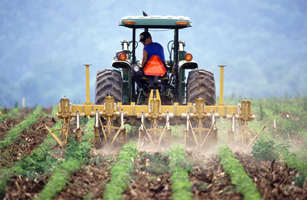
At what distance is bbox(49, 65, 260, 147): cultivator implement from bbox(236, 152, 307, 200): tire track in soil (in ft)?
4.11

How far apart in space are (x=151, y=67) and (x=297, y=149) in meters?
4.03

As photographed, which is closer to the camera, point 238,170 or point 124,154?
point 238,170

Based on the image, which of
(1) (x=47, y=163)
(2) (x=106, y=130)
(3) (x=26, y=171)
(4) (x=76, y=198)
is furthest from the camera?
(2) (x=106, y=130)

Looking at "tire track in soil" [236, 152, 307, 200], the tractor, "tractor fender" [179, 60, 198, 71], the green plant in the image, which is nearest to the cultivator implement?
the tractor

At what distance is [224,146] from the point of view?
9797mm

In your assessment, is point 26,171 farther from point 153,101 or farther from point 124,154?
point 153,101

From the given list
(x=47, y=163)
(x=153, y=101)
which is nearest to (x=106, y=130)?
(x=153, y=101)

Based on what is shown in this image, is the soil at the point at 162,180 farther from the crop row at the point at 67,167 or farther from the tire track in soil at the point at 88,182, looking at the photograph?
the crop row at the point at 67,167

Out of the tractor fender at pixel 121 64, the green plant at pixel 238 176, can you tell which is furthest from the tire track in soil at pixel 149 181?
the tractor fender at pixel 121 64

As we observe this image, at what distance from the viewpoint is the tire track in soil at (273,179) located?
21.9ft

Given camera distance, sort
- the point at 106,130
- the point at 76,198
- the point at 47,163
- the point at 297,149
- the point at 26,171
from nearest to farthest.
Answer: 1. the point at 76,198
2. the point at 26,171
3. the point at 47,163
4. the point at 106,130
5. the point at 297,149

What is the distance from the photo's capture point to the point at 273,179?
7449mm

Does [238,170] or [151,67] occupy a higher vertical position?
[151,67]

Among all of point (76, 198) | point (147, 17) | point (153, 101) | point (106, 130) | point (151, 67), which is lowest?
point (76, 198)
